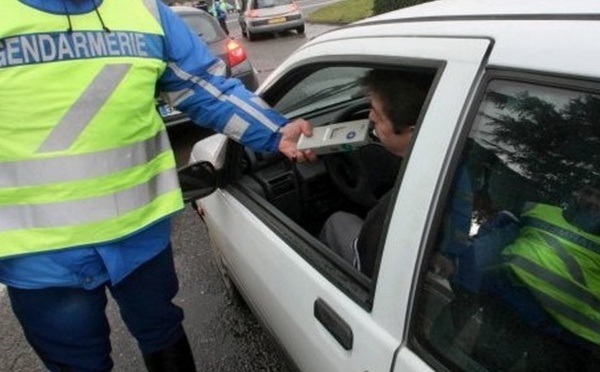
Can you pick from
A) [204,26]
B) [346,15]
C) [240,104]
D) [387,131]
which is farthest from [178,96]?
[346,15]

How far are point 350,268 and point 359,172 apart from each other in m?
1.00

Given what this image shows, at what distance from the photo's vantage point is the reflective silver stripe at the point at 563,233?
1.01m

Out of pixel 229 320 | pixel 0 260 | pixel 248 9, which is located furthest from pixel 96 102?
pixel 248 9

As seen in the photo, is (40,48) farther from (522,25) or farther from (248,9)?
(248,9)

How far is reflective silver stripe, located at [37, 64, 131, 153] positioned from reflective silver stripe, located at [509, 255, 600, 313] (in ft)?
3.93

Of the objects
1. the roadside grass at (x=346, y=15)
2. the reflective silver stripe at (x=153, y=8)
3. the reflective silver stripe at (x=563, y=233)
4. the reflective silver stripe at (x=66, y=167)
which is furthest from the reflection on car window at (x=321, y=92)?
the roadside grass at (x=346, y=15)

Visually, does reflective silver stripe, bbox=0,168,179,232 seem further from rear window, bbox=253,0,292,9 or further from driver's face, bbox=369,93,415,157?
rear window, bbox=253,0,292,9

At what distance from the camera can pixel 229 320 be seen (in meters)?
3.31

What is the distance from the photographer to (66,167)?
5.42ft

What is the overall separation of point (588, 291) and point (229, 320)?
2544 millimetres

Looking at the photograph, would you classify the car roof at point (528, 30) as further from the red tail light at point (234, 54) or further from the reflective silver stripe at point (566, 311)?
the red tail light at point (234, 54)

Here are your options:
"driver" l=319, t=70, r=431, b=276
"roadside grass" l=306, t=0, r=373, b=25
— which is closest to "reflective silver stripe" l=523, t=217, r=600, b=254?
"driver" l=319, t=70, r=431, b=276

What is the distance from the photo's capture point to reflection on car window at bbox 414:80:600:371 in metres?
1.00

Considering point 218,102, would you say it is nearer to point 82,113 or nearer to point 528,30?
point 82,113
